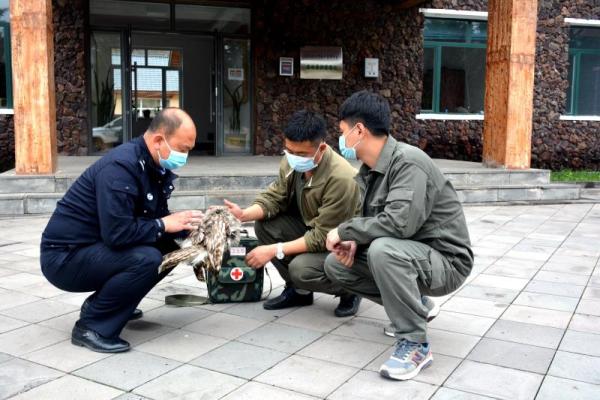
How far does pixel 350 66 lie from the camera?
1295 centimetres

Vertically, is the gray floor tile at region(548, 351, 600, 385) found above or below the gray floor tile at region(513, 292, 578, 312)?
above

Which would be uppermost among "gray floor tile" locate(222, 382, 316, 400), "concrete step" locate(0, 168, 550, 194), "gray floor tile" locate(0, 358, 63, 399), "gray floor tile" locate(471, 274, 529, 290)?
"concrete step" locate(0, 168, 550, 194)

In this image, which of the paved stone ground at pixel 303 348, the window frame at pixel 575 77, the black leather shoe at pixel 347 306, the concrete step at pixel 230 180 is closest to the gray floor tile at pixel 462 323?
the paved stone ground at pixel 303 348

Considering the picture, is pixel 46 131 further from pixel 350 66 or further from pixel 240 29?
pixel 350 66

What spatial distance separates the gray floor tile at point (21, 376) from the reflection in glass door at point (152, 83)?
9.56 metres

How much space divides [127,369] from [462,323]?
208 cm

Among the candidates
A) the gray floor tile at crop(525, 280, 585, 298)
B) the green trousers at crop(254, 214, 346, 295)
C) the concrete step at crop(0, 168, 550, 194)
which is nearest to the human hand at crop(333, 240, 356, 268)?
the green trousers at crop(254, 214, 346, 295)

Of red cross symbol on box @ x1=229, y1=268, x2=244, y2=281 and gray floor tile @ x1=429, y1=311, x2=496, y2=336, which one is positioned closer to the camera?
gray floor tile @ x1=429, y1=311, x2=496, y2=336

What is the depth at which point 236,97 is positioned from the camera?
12.7 m

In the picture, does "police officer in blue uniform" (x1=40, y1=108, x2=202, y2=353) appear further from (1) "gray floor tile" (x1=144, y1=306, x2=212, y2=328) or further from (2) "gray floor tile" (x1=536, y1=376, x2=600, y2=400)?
(2) "gray floor tile" (x1=536, y1=376, x2=600, y2=400)

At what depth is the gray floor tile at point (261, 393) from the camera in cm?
287

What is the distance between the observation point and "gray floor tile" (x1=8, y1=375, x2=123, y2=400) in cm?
284

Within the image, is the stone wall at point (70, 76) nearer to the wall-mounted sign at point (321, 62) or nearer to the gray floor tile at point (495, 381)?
the wall-mounted sign at point (321, 62)

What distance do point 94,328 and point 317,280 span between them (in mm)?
1270
